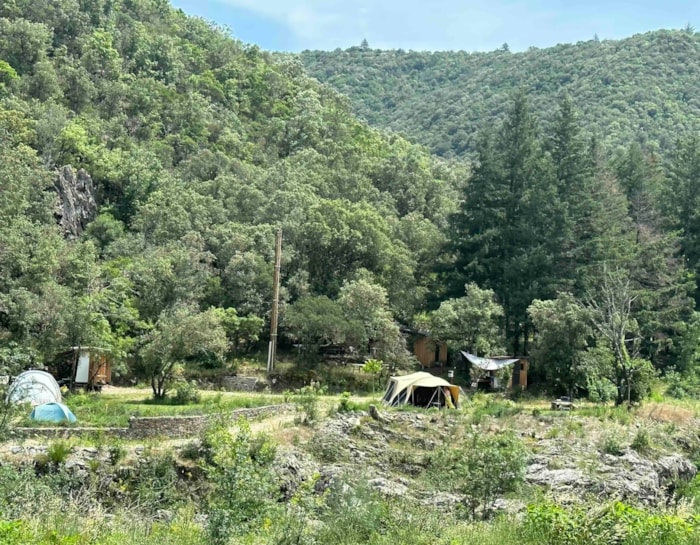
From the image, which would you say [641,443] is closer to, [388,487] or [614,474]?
[614,474]

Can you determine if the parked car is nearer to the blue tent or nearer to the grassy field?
the grassy field

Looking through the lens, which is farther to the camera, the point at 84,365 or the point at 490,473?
the point at 84,365

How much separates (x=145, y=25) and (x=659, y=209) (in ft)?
184

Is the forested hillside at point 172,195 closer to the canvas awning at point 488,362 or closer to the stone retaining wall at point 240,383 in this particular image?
the stone retaining wall at point 240,383

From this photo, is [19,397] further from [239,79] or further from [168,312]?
[239,79]

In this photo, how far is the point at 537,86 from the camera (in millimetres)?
108875

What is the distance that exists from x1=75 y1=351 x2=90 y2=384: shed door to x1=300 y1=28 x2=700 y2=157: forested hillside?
139 feet

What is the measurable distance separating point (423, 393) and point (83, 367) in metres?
14.2

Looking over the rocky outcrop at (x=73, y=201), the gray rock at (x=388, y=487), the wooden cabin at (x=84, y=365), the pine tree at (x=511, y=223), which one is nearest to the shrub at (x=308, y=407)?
the gray rock at (x=388, y=487)

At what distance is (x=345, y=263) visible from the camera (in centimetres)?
4262

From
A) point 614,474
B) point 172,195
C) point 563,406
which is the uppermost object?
point 172,195

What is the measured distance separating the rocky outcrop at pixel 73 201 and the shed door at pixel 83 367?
16113mm

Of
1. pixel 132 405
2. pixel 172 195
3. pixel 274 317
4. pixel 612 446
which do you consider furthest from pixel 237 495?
pixel 172 195

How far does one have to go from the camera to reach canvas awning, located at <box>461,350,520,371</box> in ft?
110
